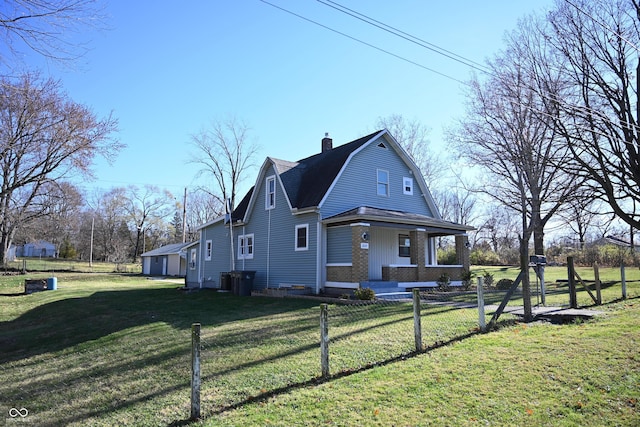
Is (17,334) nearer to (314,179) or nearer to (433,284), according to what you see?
(314,179)

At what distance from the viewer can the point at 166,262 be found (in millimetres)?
44781

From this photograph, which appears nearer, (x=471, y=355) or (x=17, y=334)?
(x=471, y=355)

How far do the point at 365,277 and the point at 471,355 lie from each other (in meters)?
9.86

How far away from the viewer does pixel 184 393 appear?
6.21m

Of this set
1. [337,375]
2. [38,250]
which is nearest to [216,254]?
[337,375]

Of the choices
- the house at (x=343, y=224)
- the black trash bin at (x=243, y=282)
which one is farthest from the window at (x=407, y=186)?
the black trash bin at (x=243, y=282)

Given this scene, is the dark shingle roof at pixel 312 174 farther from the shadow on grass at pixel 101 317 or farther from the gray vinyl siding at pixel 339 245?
the shadow on grass at pixel 101 317

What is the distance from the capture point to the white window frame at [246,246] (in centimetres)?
2290

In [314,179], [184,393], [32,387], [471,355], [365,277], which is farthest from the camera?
[314,179]

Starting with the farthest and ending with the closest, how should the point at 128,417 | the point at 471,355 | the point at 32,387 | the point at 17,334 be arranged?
the point at 17,334, the point at 32,387, the point at 471,355, the point at 128,417

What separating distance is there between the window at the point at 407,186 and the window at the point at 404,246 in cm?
246

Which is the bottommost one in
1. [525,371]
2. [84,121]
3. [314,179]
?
[525,371]

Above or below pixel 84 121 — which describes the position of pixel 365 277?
below

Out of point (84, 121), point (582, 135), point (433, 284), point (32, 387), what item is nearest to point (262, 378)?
point (32, 387)
